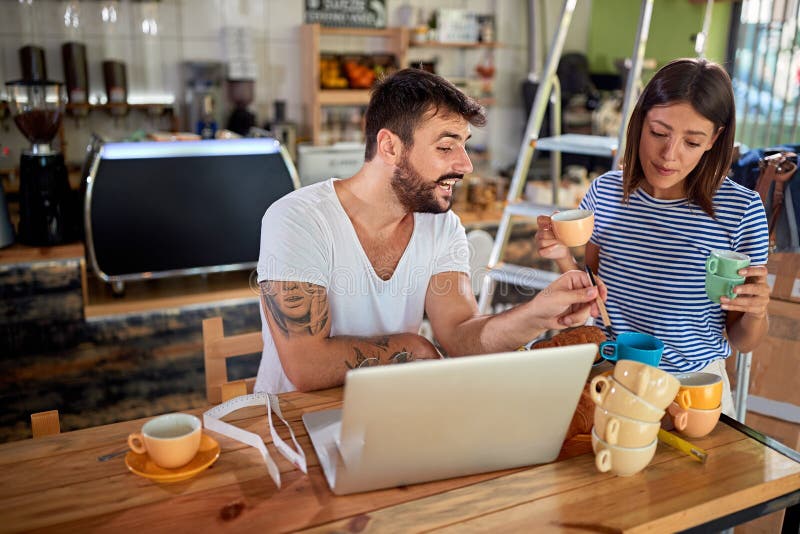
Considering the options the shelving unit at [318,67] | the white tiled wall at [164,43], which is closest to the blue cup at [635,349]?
the shelving unit at [318,67]

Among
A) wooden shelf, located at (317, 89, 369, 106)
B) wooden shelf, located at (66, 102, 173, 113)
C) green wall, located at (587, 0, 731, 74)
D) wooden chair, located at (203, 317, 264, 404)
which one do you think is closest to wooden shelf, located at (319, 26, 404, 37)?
wooden shelf, located at (317, 89, 369, 106)

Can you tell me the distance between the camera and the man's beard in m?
1.77

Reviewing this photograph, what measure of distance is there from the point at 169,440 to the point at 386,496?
→ 1.16ft

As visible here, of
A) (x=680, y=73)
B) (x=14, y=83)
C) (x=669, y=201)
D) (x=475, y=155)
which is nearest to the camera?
(x=680, y=73)

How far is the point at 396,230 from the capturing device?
185cm

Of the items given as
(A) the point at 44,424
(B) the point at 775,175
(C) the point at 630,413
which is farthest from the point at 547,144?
(A) the point at 44,424

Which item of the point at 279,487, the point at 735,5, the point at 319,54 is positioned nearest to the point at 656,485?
the point at 279,487

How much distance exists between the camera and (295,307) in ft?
5.16

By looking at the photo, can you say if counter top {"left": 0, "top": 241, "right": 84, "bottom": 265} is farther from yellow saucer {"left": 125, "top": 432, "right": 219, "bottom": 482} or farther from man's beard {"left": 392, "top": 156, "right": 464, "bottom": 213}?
yellow saucer {"left": 125, "top": 432, "right": 219, "bottom": 482}

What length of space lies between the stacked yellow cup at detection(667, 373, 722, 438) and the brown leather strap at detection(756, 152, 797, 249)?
0.95m

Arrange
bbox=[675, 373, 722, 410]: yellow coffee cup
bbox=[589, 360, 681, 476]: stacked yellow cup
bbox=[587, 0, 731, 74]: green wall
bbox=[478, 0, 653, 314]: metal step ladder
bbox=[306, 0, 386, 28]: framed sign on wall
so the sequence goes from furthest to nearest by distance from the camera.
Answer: bbox=[587, 0, 731, 74]: green wall
bbox=[306, 0, 386, 28]: framed sign on wall
bbox=[478, 0, 653, 314]: metal step ladder
bbox=[675, 373, 722, 410]: yellow coffee cup
bbox=[589, 360, 681, 476]: stacked yellow cup

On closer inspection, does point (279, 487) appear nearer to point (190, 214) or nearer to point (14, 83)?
point (190, 214)

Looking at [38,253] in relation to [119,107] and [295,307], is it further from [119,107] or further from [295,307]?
[295,307]

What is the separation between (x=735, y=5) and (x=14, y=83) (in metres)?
4.87
